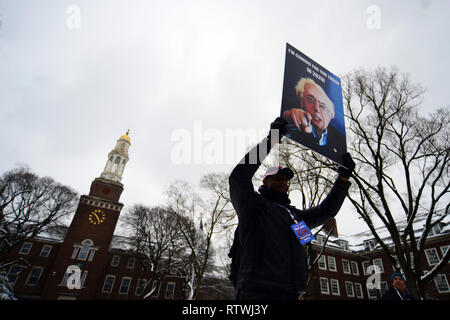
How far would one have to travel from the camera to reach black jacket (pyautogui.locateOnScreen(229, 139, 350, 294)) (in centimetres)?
187

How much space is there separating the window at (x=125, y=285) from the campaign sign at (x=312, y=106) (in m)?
41.6

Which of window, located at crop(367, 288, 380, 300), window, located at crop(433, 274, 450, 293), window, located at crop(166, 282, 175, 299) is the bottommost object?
window, located at crop(166, 282, 175, 299)

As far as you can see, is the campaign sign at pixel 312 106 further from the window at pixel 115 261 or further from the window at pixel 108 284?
the window at pixel 115 261

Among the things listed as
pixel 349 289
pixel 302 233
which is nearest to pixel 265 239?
pixel 302 233

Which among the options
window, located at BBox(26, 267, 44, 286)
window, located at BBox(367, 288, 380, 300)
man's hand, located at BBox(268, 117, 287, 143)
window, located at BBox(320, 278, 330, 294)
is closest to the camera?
man's hand, located at BBox(268, 117, 287, 143)

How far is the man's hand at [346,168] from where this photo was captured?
2.86 m

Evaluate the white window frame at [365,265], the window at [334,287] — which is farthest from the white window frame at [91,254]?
the white window frame at [365,265]

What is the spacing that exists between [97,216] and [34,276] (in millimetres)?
11815

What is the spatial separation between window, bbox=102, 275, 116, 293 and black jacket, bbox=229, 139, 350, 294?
135ft

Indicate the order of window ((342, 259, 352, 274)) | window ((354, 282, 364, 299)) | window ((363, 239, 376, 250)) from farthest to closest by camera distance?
window ((363, 239, 376, 250)), window ((342, 259, 352, 274)), window ((354, 282, 364, 299))

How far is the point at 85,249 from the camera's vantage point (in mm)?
31250

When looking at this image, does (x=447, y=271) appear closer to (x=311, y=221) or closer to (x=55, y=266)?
(x=311, y=221)

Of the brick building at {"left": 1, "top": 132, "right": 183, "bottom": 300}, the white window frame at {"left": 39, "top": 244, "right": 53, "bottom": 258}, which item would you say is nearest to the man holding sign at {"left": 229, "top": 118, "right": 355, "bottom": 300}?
the brick building at {"left": 1, "top": 132, "right": 183, "bottom": 300}

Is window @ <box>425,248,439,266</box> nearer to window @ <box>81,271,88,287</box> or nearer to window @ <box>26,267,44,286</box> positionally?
window @ <box>81,271,88,287</box>
